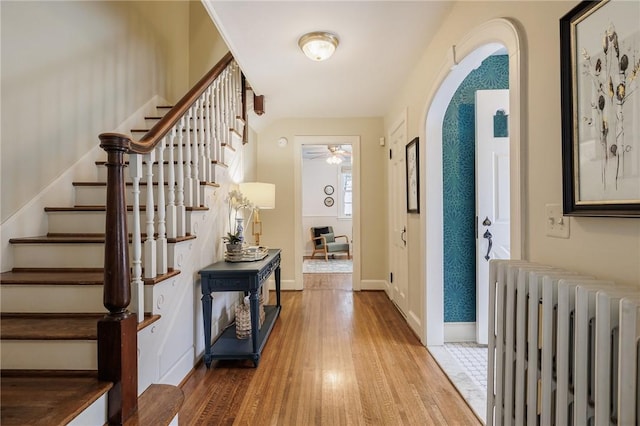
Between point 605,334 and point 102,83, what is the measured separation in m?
3.48

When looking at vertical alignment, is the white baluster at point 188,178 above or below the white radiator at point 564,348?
above

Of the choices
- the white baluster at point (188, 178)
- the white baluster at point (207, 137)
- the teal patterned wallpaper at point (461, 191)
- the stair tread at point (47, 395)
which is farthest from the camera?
the teal patterned wallpaper at point (461, 191)

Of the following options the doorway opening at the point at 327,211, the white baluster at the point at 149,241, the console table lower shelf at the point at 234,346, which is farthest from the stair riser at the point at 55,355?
the doorway opening at the point at 327,211

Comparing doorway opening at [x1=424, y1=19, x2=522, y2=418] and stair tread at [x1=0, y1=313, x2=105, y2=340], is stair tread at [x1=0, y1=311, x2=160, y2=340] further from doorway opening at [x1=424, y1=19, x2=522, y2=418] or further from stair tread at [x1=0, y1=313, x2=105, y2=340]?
doorway opening at [x1=424, y1=19, x2=522, y2=418]

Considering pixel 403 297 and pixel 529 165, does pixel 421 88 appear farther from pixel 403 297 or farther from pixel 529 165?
pixel 403 297

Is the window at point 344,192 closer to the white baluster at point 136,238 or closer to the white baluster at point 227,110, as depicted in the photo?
the white baluster at point 227,110

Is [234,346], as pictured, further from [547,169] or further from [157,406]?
[547,169]

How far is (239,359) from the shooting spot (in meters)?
2.27

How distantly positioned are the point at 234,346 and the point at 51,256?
137 centimetres

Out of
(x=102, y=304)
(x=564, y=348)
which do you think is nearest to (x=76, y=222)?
(x=102, y=304)

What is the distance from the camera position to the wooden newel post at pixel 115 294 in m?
1.23

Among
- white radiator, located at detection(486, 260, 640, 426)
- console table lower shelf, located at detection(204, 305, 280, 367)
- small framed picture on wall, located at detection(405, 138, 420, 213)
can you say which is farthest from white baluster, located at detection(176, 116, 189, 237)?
small framed picture on wall, located at detection(405, 138, 420, 213)

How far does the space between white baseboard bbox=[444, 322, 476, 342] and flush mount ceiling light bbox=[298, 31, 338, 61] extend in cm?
254

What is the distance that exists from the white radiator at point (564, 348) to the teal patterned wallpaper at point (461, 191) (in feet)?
4.82
